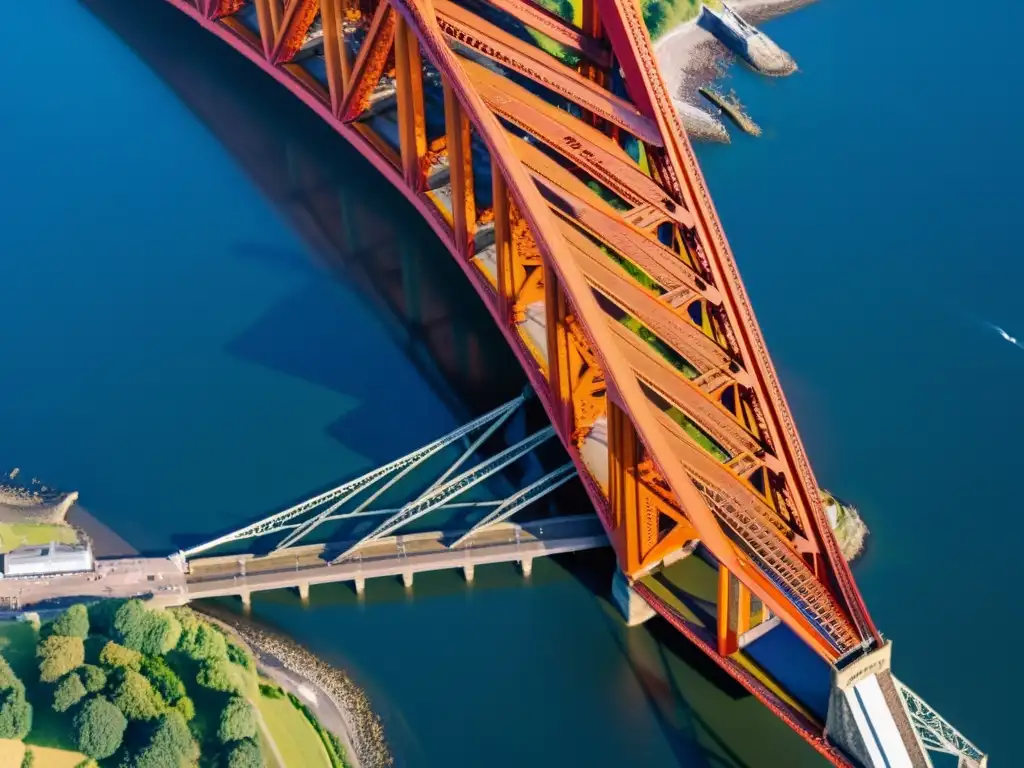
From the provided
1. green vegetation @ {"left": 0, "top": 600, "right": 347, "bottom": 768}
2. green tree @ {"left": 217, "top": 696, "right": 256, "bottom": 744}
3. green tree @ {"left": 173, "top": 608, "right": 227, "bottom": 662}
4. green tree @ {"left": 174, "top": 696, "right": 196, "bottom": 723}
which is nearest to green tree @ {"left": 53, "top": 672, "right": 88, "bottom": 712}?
green vegetation @ {"left": 0, "top": 600, "right": 347, "bottom": 768}

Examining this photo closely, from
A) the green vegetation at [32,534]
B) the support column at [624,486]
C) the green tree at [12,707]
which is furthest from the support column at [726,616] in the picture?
the green vegetation at [32,534]

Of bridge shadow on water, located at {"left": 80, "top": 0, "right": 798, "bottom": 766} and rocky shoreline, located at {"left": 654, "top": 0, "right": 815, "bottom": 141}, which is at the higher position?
rocky shoreline, located at {"left": 654, "top": 0, "right": 815, "bottom": 141}

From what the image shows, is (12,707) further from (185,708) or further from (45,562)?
(45,562)

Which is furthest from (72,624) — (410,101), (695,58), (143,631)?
(695,58)

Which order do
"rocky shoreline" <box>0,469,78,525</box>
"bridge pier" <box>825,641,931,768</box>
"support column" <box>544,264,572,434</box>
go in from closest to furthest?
1. "bridge pier" <box>825,641,931,768</box>
2. "support column" <box>544,264,572,434</box>
3. "rocky shoreline" <box>0,469,78,525</box>

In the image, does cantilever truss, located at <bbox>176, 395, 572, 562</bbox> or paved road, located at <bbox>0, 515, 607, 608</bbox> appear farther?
cantilever truss, located at <bbox>176, 395, 572, 562</bbox>

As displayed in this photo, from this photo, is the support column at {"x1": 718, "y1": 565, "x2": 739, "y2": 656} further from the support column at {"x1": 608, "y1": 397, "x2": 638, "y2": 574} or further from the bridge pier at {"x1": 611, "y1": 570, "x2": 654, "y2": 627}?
the bridge pier at {"x1": 611, "y1": 570, "x2": 654, "y2": 627}

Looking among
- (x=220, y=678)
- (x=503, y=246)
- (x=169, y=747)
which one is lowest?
(x=169, y=747)
